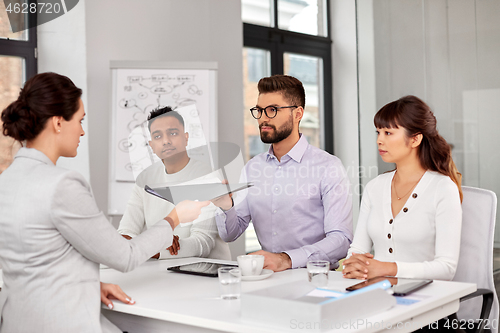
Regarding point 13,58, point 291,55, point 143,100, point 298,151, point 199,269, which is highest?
point 291,55

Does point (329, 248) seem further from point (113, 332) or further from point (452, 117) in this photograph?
point (452, 117)

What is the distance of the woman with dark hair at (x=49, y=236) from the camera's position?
1383mm

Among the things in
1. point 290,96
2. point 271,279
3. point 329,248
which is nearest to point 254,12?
point 290,96

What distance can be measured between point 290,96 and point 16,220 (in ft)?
4.89

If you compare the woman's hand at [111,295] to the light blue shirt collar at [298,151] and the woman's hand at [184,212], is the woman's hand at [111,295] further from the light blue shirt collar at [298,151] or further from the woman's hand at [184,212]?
the light blue shirt collar at [298,151]

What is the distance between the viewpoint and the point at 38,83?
58.0 inches

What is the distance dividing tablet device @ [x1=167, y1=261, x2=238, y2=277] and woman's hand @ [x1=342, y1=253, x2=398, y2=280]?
0.47 meters

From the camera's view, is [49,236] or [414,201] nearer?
[49,236]

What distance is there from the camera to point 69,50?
3.65 meters

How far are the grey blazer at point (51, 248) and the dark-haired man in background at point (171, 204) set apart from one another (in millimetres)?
531

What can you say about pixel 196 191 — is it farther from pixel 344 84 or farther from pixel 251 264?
pixel 344 84

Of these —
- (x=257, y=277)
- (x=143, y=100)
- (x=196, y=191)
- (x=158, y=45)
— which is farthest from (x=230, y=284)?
(x=158, y=45)

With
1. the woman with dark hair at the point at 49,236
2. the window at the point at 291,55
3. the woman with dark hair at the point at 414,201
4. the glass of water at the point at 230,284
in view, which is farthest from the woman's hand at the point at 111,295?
the window at the point at 291,55

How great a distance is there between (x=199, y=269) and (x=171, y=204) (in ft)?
0.89
